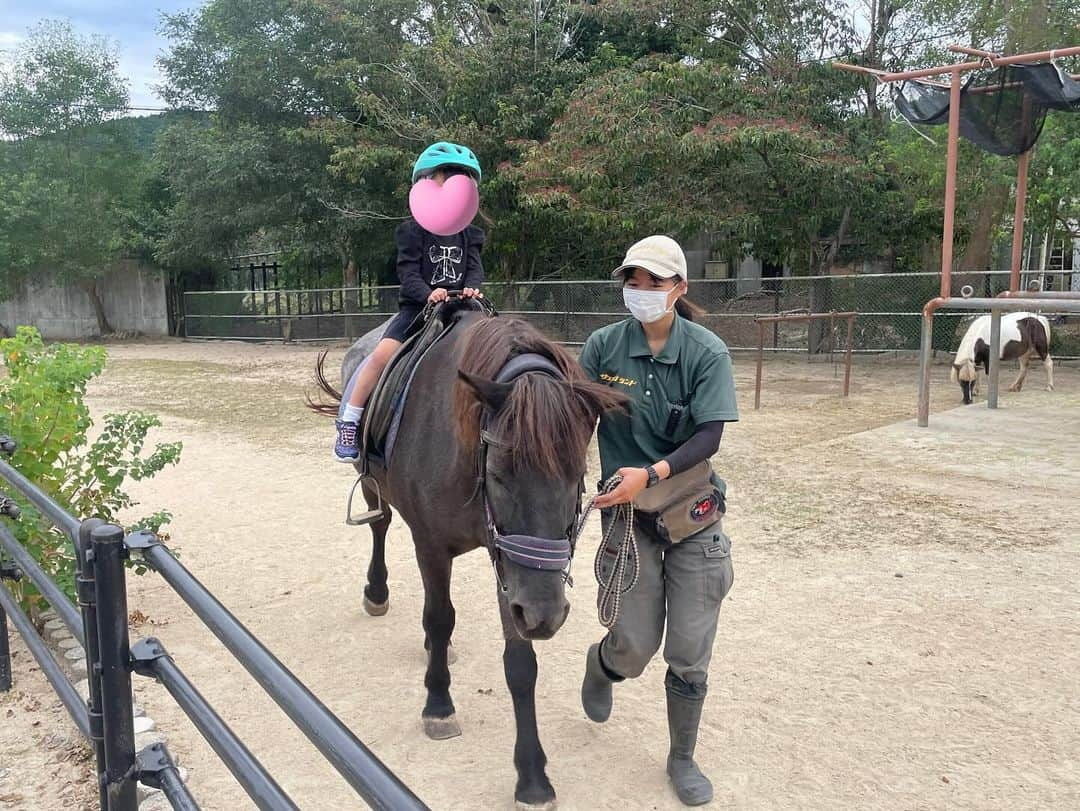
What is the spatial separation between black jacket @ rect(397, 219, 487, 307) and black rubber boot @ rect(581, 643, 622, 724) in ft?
5.22

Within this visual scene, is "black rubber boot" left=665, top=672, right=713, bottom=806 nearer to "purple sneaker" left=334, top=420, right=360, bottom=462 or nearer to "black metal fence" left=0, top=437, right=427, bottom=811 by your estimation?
"black metal fence" left=0, top=437, right=427, bottom=811

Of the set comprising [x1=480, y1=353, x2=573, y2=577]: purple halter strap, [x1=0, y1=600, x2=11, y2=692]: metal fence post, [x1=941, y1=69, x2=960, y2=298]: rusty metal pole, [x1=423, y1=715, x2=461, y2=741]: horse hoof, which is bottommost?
[x1=423, y1=715, x2=461, y2=741]: horse hoof

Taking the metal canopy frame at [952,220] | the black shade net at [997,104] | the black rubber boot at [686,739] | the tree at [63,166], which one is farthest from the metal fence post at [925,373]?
the tree at [63,166]

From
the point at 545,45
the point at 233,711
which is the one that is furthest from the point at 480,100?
the point at 233,711

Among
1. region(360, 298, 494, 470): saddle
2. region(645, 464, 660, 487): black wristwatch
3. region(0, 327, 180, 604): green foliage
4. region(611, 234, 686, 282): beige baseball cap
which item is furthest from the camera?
region(0, 327, 180, 604): green foliage

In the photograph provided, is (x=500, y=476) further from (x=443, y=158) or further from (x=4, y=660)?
(x=4, y=660)

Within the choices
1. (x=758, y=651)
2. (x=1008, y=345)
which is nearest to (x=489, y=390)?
(x=758, y=651)

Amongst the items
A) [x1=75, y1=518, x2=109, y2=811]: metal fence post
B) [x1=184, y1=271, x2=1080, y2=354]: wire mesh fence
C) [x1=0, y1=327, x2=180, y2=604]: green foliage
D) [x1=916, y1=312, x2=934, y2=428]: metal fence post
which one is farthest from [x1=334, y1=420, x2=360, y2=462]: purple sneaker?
[x1=184, y1=271, x2=1080, y2=354]: wire mesh fence

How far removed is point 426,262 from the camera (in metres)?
3.59

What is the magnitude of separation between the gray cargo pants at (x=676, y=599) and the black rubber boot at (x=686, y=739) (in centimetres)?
4

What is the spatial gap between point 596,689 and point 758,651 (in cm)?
102

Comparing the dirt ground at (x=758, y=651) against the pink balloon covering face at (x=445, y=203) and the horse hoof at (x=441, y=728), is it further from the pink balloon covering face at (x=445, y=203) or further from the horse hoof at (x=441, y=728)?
the pink balloon covering face at (x=445, y=203)

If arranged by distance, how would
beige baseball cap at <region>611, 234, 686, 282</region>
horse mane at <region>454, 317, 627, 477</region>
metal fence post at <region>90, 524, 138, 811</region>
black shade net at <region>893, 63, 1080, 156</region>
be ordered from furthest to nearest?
black shade net at <region>893, 63, 1080, 156</region> → beige baseball cap at <region>611, 234, 686, 282</region> → horse mane at <region>454, 317, 627, 477</region> → metal fence post at <region>90, 524, 138, 811</region>

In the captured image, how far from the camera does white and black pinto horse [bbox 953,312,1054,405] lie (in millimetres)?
10094
